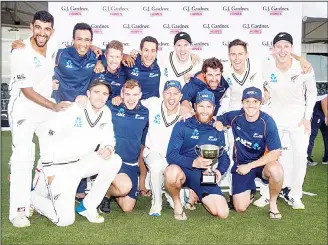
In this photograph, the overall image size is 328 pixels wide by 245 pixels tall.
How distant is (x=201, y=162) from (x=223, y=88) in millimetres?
1198

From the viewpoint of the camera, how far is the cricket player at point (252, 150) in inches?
176

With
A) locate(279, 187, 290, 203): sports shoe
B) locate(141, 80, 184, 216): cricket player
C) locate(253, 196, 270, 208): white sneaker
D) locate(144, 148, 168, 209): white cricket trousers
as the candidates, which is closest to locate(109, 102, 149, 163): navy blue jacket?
locate(141, 80, 184, 216): cricket player

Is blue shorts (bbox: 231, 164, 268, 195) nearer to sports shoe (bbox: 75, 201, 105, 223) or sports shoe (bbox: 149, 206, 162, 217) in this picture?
sports shoe (bbox: 149, 206, 162, 217)

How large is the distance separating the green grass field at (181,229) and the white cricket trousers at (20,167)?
197 millimetres

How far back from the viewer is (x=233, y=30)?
6227mm

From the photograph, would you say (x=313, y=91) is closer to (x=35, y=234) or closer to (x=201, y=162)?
(x=201, y=162)

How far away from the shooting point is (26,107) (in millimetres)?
4219

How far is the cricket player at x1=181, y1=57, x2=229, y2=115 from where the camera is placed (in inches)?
187

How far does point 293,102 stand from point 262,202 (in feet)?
4.03

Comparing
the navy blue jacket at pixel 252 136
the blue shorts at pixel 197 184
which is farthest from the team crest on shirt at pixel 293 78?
the blue shorts at pixel 197 184

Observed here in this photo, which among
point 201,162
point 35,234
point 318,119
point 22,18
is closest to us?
point 35,234

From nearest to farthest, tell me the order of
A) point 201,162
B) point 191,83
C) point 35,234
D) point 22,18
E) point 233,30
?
point 35,234
point 201,162
point 191,83
point 233,30
point 22,18

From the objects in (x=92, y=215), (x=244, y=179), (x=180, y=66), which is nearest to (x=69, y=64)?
(x=180, y=66)

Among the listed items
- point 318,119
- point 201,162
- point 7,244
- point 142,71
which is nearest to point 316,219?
point 201,162
